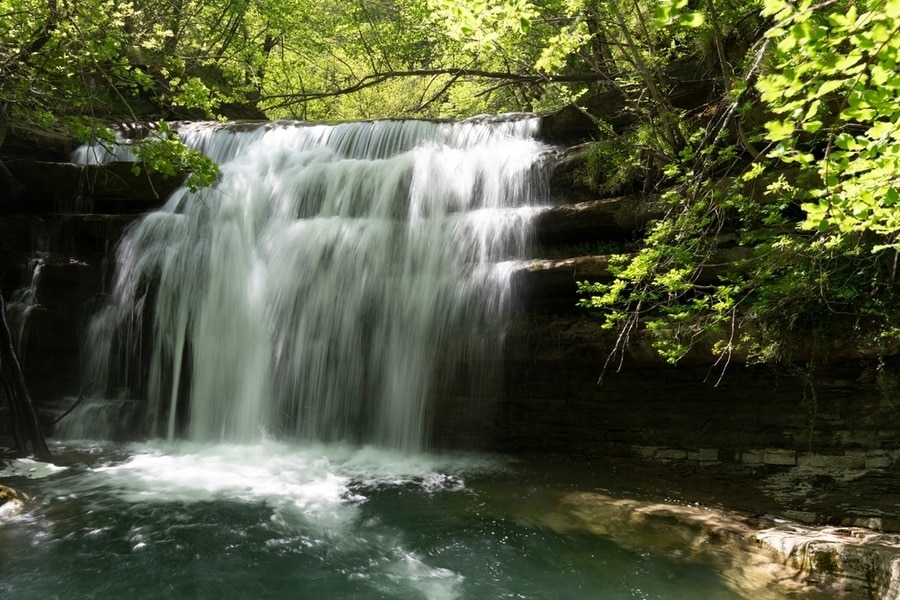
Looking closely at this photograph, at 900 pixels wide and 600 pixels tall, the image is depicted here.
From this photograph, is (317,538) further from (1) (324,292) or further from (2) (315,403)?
(1) (324,292)

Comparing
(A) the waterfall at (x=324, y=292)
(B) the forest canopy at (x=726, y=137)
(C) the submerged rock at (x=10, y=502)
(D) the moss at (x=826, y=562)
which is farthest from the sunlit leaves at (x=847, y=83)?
(C) the submerged rock at (x=10, y=502)

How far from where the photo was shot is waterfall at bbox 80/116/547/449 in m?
7.73

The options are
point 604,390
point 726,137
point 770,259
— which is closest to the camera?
point 770,259

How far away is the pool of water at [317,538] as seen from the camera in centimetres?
423

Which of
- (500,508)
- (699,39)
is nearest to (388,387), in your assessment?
(500,508)

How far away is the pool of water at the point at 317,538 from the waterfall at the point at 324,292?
1.15m

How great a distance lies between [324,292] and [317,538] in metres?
4.15

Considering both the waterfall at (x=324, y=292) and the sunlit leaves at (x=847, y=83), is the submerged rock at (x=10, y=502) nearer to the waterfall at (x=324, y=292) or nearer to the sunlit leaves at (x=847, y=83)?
the waterfall at (x=324, y=292)

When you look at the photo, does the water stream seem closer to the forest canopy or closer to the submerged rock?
the submerged rock

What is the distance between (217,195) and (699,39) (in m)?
8.26

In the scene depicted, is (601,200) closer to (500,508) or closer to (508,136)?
(508,136)

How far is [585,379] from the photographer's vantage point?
699 centimetres

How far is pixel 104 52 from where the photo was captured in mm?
5488

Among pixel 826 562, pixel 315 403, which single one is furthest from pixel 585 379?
pixel 315 403
